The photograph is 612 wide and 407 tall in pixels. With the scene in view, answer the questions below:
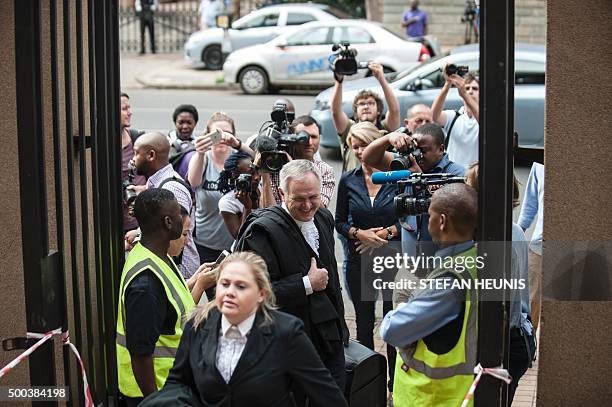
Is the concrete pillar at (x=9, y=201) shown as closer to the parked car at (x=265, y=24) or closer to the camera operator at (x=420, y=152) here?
the camera operator at (x=420, y=152)

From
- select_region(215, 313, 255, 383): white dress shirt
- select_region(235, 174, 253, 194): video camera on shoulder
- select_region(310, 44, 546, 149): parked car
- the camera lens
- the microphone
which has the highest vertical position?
select_region(310, 44, 546, 149): parked car

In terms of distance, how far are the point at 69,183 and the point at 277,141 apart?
187cm

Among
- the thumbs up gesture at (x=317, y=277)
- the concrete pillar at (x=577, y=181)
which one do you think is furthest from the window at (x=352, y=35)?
the concrete pillar at (x=577, y=181)

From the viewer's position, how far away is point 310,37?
21.4 meters

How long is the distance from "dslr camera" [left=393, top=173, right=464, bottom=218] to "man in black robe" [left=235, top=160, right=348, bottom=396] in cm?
46

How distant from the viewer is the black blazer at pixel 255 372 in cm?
430

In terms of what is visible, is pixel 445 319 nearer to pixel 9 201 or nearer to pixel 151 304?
pixel 151 304

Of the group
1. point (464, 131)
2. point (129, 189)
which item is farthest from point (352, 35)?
point (129, 189)

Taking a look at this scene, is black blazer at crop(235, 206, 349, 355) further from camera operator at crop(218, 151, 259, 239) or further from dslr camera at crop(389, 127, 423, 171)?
camera operator at crop(218, 151, 259, 239)

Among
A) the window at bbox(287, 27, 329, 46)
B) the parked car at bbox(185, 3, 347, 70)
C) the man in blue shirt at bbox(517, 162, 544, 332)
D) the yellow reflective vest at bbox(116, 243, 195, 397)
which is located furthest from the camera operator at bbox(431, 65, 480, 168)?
the parked car at bbox(185, 3, 347, 70)

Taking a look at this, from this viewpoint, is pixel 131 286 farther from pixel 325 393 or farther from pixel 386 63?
pixel 386 63

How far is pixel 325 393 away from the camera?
441 centimetres

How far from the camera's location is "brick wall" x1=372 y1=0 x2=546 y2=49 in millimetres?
27016

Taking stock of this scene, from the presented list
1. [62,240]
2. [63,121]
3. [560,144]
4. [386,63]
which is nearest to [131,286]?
[62,240]
